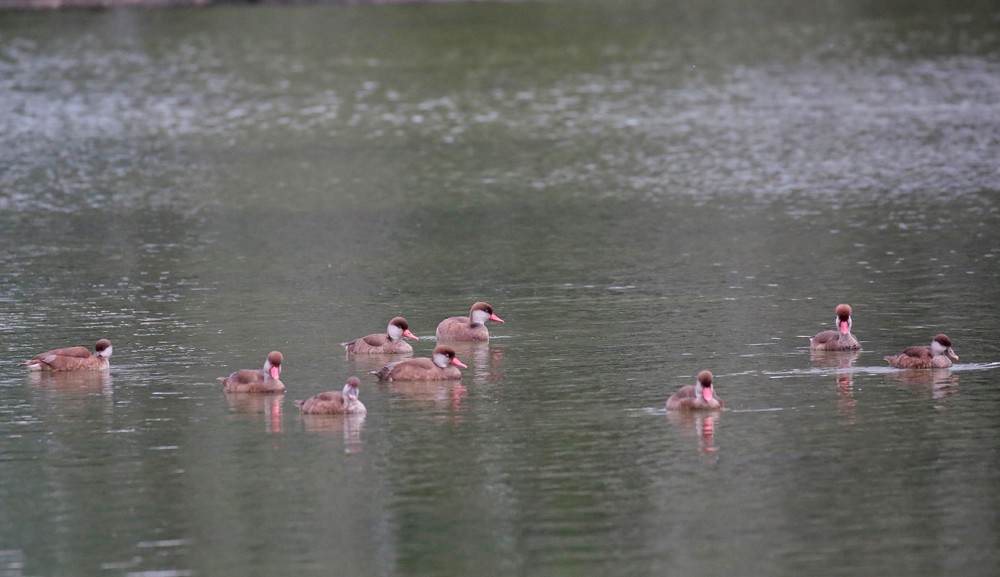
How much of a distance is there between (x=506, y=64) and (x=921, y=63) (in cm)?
1391

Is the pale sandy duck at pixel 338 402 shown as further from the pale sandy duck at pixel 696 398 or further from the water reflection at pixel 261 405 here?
the pale sandy duck at pixel 696 398

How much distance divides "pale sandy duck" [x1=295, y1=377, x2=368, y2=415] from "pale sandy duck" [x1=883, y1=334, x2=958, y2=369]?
6.16 meters

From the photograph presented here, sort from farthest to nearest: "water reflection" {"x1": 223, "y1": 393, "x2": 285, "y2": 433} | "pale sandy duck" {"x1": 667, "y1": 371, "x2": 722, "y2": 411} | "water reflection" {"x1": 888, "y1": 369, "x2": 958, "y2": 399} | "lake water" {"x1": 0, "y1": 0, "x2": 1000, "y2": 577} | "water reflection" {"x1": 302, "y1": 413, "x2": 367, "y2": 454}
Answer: "water reflection" {"x1": 888, "y1": 369, "x2": 958, "y2": 399} < "water reflection" {"x1": 223, "y1": 393, "x2": 285, "y2": 433} < "pale sandy duck" {"x1": 667, "y1": 371, "x2": 722, "y2": 411} < "water reflection" {"x1": 302, "y1": 413, "x2": 367, "y2": 454} < "lake water" {"x1": 0, "y1": 0, "x2": 1000, "y2": 577}

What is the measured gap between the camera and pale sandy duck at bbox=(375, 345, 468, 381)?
65.6ft

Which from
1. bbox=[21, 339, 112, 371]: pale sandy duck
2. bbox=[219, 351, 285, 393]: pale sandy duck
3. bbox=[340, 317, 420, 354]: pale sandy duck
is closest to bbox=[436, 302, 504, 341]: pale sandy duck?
bbox=[340, 317, 420, 354]: pale sandy duck

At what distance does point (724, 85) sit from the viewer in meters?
55.7

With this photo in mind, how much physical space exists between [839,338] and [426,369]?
15.9 feet

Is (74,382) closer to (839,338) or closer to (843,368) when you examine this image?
(843,368)

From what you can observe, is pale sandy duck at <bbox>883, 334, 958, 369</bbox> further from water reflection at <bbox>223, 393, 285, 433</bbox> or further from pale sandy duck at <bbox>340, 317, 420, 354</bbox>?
water reflection at <bbox>223, 393, 285, 433</bbox>

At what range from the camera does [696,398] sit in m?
18.0

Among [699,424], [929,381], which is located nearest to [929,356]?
[929,381]

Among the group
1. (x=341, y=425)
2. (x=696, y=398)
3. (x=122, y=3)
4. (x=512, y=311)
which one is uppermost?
(x=122, y=3)

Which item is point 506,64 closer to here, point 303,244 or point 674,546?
point 303,244

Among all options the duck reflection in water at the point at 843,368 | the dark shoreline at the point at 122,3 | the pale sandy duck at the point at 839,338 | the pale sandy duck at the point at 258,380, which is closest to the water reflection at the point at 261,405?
the pale sandy duck at the point at 258,380
